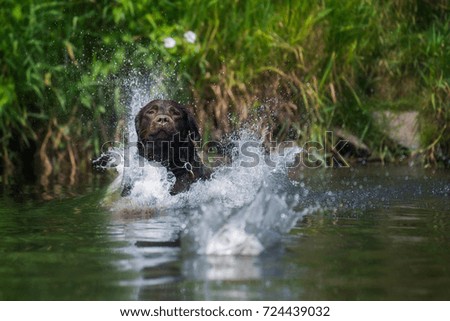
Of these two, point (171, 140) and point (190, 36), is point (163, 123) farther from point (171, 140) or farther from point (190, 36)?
point (190, 36)

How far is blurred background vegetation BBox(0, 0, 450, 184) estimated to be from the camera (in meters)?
11.2

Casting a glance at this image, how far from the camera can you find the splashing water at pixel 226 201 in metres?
5.64

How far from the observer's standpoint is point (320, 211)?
25.2 feet

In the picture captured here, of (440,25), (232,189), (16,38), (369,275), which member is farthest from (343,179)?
(369,275)

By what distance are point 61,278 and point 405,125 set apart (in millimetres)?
8380

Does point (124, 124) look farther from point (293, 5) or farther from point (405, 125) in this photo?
point (405, 125)
